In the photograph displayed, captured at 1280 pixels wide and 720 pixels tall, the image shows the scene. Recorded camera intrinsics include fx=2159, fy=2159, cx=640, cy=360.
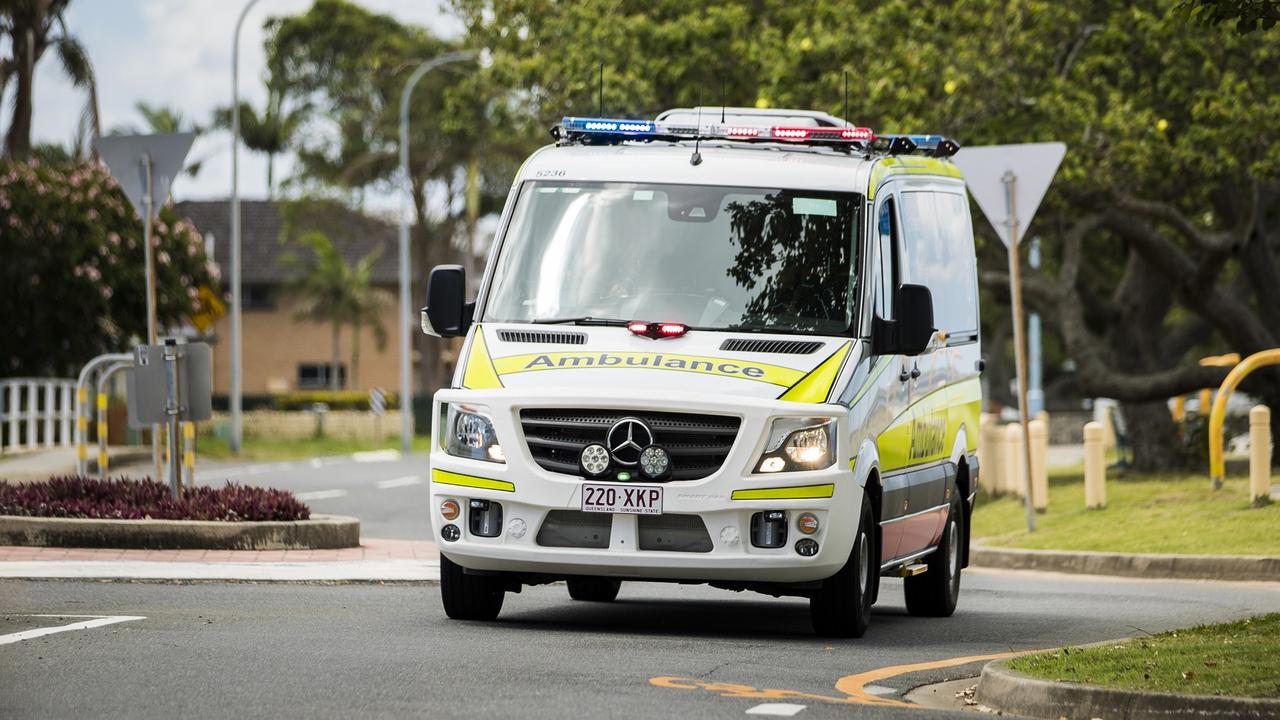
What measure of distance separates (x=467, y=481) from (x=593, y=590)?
2610 millimetres

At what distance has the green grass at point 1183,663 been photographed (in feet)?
27.1

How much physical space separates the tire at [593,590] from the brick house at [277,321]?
204ft

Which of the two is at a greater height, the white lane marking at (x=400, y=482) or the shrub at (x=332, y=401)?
the white lane marking at (x=400, y=482)

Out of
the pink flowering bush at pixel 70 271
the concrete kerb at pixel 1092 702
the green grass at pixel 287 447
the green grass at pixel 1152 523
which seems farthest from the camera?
the green grass at pixel 287 447

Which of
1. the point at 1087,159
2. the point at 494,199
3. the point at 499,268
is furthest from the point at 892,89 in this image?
the point at 494,199

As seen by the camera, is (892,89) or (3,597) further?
(892,89)

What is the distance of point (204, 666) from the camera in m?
8.98

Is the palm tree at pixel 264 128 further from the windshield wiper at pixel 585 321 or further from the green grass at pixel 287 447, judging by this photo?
the windshield wiper at pixel 585 321

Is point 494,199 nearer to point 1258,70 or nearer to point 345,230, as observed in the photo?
point 345,230

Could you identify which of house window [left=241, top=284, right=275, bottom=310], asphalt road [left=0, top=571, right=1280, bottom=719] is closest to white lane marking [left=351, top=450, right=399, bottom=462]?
asphalt road [left=0, top=571, right=1280, bottom=719]

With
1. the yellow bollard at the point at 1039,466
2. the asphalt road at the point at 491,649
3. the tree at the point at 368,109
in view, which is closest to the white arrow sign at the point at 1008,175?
the yellow bollard at the point at 1039,466

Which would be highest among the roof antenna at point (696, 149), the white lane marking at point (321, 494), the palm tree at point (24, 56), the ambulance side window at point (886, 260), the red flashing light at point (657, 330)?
the palm tree at point (24, 56)

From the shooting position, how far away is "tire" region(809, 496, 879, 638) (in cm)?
1105

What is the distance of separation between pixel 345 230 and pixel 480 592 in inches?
2163
